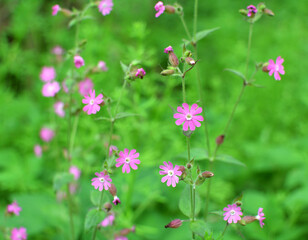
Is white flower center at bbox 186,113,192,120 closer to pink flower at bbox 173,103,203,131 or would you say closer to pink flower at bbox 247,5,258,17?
pink flower at bbox 173,103,203,131

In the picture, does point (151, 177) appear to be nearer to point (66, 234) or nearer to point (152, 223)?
point (152, 223)

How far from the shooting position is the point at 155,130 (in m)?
2.52

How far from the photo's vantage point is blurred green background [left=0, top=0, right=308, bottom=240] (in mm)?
2205

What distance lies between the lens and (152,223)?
2.28 meters

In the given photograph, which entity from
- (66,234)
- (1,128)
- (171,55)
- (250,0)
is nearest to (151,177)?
(66,234)

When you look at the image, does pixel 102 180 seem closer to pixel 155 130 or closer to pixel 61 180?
pixel 61 180

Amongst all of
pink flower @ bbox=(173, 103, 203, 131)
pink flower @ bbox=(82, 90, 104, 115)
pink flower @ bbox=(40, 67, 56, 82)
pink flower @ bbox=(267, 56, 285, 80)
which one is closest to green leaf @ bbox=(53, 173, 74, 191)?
pink flower @ bbox=(40, 67, 56, 82)

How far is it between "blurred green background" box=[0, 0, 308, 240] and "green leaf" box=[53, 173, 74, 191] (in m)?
0.17

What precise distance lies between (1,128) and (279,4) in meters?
3.59

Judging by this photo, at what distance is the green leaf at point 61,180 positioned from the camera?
5.57 ft

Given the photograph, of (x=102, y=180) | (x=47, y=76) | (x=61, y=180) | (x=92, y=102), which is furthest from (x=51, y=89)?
(x=102, y=180)

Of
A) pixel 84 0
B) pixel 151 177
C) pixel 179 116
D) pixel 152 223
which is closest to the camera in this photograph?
pixel 179 116

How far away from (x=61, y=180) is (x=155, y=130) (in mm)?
925

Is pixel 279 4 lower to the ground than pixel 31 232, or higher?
higher
